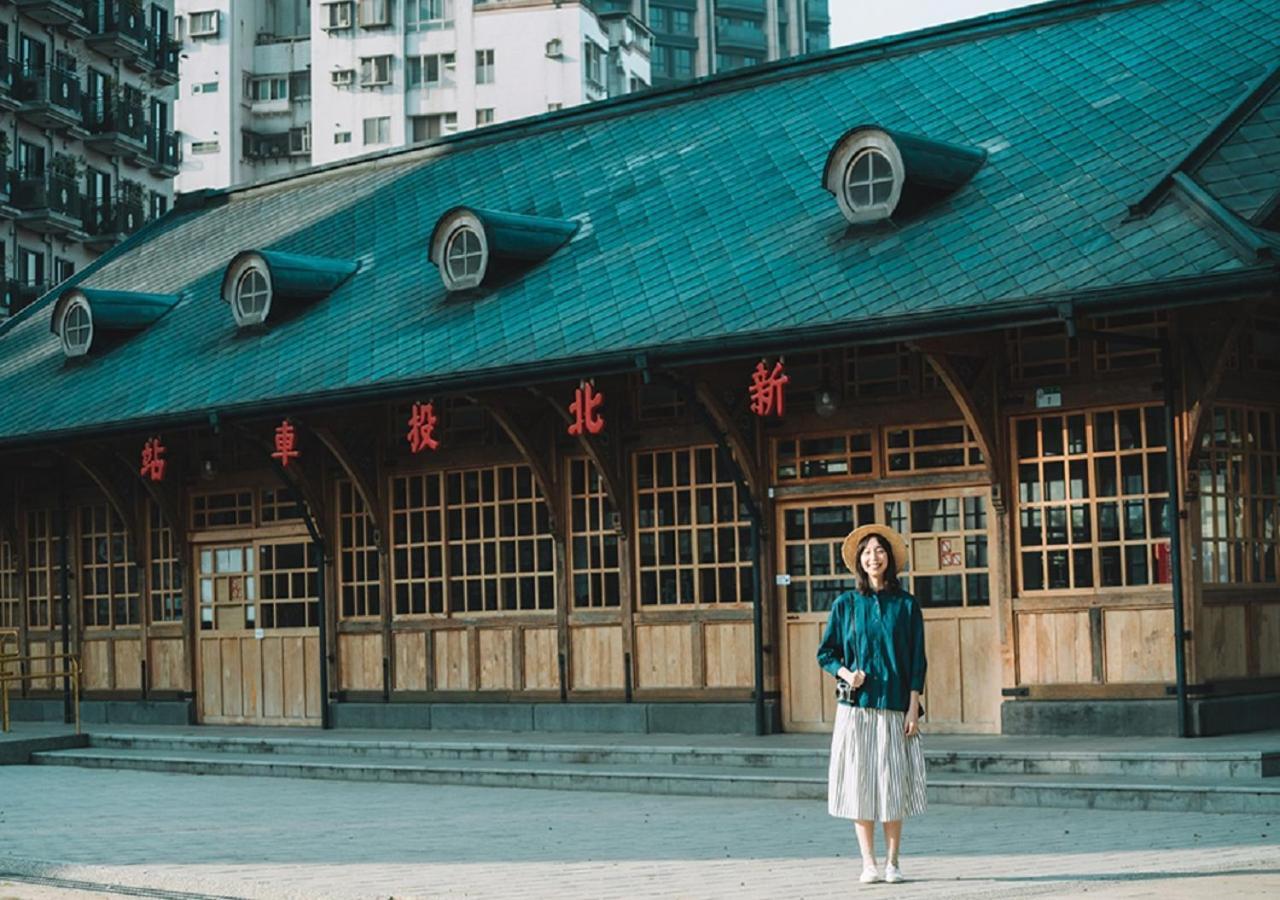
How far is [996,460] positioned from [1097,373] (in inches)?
43.6

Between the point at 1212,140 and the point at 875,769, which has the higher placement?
the point at 1212,140

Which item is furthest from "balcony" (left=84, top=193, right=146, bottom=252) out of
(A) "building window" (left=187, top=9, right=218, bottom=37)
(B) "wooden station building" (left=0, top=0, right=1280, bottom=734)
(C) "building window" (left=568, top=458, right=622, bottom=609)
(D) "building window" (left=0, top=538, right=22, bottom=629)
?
(C) "building window" (left=568, top=458, right=622, bottom=609)

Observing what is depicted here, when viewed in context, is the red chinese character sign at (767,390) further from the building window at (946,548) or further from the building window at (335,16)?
the building window at (335,16)

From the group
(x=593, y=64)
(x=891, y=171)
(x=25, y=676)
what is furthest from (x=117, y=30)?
(x=891, y=171)

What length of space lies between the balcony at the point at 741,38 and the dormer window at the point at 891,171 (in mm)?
88141

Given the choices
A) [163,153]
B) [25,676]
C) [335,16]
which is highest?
[335,16]

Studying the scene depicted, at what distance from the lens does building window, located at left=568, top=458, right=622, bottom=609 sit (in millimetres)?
21797

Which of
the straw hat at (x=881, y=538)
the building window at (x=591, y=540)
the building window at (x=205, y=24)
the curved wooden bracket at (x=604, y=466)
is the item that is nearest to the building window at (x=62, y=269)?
the building window at (x=205, y=24)

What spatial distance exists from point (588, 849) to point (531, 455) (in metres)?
8.85

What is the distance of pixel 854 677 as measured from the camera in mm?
11516

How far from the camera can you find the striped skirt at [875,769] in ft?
37.3

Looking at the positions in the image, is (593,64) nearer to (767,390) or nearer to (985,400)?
(767,390)

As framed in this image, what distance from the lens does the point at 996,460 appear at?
1867 cm

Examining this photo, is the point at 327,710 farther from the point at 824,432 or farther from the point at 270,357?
the point at 824,432
